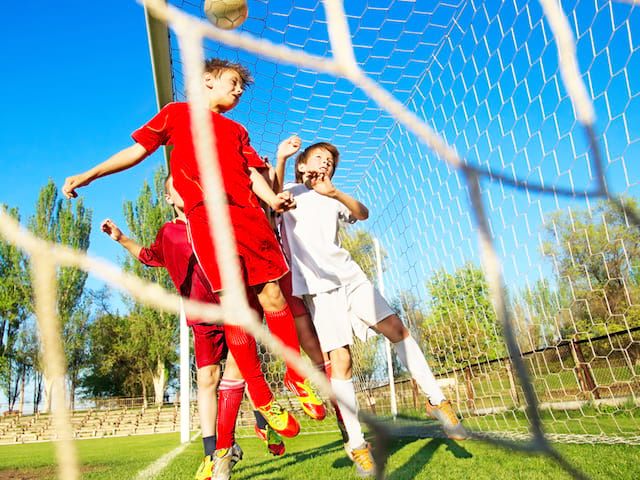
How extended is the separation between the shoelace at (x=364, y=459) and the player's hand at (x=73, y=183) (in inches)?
61.4

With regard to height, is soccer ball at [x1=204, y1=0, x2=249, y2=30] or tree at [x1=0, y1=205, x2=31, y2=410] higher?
tree at [x1=0, y1=205, x2=31, y2=410]

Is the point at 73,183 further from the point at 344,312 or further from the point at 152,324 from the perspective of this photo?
the point at 152,324

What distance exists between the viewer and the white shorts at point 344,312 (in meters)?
2.22

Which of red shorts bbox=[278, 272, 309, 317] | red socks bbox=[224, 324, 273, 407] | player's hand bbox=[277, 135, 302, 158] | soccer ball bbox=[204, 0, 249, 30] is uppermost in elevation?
soccer ball bbox=[204, 0, 249, 30]

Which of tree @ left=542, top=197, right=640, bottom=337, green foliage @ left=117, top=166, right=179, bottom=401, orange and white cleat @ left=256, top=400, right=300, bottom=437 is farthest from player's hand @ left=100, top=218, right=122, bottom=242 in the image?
green foliage @ left=117, top=166, right=179, bottom=401

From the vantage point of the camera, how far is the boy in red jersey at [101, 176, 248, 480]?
6.61ft

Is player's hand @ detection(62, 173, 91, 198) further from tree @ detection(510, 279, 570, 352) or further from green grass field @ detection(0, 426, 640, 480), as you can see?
tree @ detection(510, 279, 570, 352)

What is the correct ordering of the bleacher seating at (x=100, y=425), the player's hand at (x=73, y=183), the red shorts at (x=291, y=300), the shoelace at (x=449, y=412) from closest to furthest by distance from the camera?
the player's hand at (x=73, y=183), the shoelace at (x=449, y=412), the red shorts at (x=291, y=300), the bleacher seating at (x=100, y=425)

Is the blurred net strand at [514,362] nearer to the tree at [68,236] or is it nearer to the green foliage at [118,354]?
the tree at [68,236]

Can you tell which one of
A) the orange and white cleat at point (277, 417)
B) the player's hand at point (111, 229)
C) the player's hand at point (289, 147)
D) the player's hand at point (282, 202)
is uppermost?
the player's hand at point (289, 147)

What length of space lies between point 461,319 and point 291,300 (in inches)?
58.4

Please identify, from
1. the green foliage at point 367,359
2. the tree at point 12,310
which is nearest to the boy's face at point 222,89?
the green foliage at point 367,359

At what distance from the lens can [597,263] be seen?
6.64 ft

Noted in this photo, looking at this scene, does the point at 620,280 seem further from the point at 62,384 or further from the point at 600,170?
the point at 62,384
